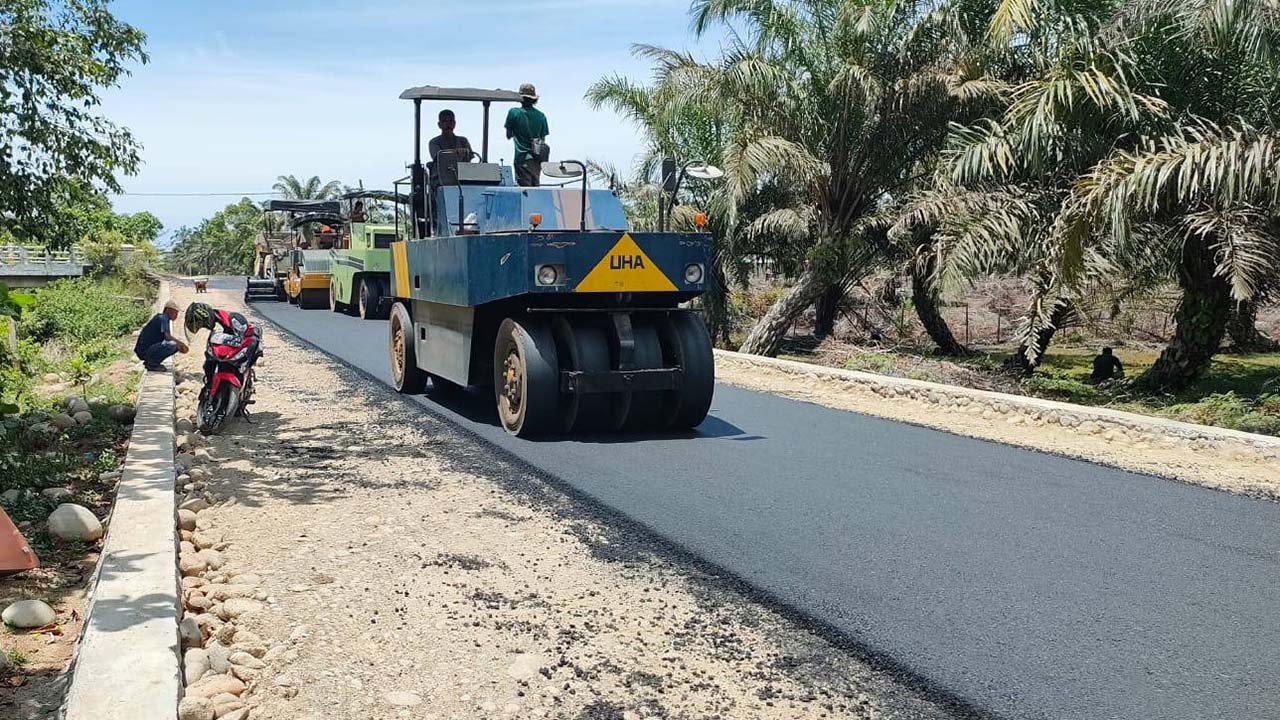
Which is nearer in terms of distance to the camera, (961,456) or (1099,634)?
(1099,634)

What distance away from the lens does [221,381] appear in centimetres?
869

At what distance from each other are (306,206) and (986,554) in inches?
1059

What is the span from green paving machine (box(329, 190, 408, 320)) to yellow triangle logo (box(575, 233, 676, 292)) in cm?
1334

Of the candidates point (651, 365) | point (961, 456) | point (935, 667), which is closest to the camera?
point (935, 667)

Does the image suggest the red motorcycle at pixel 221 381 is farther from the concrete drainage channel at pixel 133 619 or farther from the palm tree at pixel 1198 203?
the palm tree at pixel 1198 203

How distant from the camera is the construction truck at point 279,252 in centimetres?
2962

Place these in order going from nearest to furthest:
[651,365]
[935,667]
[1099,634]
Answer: [935,667], [1099,634], [651,365]

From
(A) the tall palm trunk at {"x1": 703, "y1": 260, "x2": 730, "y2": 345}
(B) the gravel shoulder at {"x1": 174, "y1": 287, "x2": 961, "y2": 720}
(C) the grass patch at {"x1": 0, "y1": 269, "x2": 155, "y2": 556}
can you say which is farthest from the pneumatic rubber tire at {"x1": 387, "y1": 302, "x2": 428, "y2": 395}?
(A) the tall palm trunk at {"x1": 703, "y1": 260, "x2": 730, "y2": 345}

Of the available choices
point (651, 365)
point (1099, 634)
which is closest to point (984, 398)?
point (651, 365)

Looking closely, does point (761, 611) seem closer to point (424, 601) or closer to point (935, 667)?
point (935, 667)

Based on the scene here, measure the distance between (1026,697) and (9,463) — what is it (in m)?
6.04

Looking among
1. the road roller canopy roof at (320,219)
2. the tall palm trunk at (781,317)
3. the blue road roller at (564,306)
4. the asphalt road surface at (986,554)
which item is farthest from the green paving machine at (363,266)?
the asphalt road surface at (986,554)

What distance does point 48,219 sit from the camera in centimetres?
738

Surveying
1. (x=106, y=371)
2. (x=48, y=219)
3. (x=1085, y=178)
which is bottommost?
(x=106, y=371)
